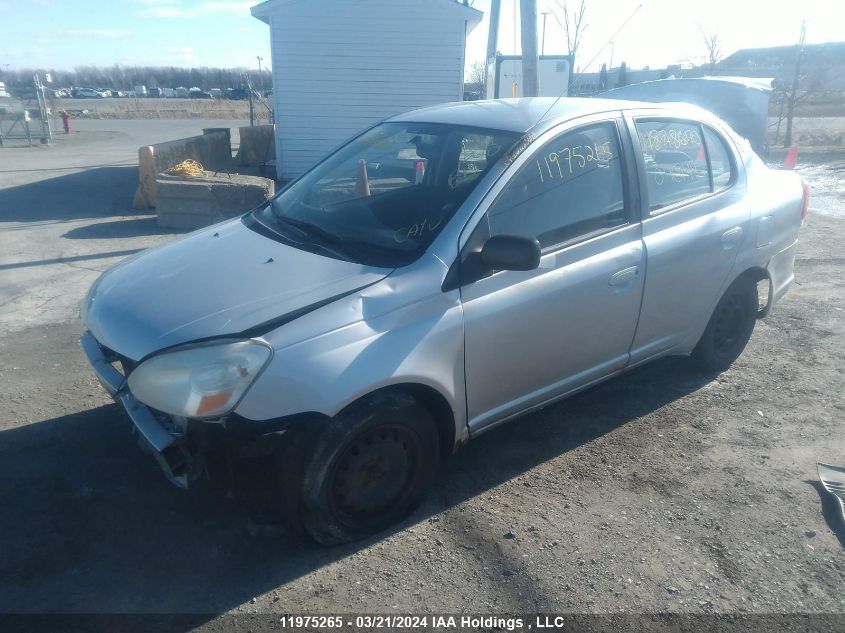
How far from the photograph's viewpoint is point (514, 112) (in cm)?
395

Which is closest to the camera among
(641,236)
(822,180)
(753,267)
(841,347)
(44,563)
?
(44,563)

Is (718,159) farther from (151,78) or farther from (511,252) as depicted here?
(151,78)

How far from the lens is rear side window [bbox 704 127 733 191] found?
459 cm

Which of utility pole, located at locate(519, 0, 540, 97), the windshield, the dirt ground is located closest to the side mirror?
the windshield

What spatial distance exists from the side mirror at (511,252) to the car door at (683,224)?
1.15m

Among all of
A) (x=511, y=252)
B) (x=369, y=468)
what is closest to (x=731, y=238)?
(x=511, y=252)

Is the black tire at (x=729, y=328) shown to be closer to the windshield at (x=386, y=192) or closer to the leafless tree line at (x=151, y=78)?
the windshield at (x=386, y=192)

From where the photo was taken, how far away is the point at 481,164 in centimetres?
358

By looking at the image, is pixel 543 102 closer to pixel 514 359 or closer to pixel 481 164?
pixel 481 164

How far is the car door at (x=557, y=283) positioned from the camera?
11.1 ft

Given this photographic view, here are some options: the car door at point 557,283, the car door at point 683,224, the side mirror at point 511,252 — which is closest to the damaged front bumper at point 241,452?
the car door at point 557,283

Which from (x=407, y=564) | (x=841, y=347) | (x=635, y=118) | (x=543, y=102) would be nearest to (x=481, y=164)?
(x=543, y=102)

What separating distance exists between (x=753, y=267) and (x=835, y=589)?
2414mm

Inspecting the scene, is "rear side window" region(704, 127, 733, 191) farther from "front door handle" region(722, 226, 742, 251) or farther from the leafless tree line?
the leafless tree line
